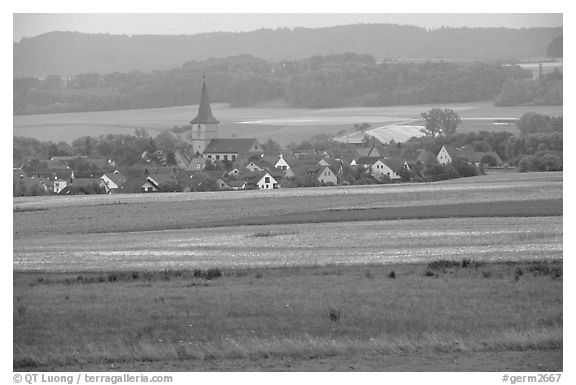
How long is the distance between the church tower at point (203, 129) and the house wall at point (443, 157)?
30707 mm

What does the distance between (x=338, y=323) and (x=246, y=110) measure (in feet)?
299

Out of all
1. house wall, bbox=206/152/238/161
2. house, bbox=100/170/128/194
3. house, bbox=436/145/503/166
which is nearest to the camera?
house, bbox=100/170/128/194

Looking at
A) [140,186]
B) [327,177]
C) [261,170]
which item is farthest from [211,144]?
[140,186]

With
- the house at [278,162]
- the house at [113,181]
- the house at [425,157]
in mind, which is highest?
the house at [425,157]

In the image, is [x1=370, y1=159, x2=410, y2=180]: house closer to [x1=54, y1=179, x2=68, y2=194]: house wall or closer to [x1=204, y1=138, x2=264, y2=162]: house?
[x1=54, y1=179, x2=68, y2=194]: house wall

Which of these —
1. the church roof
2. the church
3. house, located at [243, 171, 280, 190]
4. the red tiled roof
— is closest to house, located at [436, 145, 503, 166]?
house, located at [243, 171, 280, 190]

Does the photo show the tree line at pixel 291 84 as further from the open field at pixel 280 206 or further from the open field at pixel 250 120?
the open field at pixel 280 206

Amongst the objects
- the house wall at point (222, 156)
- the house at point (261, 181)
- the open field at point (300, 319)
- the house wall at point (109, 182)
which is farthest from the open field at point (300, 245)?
the house wall at point (222, 156)

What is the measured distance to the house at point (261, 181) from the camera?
256ft

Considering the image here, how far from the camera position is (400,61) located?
8000 cm

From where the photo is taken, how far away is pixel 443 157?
7994cm

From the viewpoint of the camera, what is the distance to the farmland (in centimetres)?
1638

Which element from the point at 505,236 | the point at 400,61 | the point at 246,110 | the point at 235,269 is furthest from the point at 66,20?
the point at 246,110

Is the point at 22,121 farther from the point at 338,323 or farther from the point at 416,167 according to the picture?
the point at 338,323
